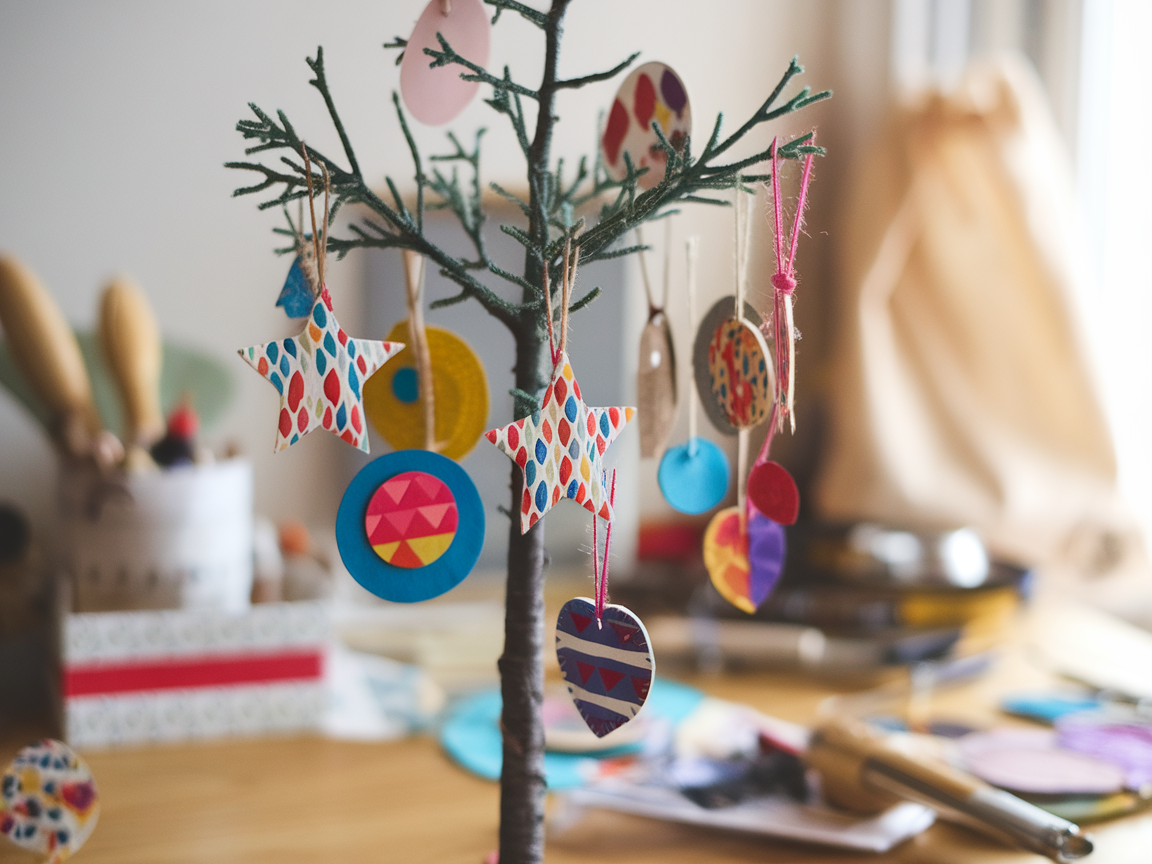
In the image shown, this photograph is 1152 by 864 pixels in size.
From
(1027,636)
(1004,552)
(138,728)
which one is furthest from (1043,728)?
(138,728)

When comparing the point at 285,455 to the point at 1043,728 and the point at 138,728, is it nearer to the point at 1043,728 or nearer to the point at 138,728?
the point at 138,728

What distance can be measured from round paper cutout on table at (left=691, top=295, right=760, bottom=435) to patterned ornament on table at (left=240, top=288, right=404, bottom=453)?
126 mm

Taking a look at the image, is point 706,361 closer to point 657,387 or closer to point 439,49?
point 657,387

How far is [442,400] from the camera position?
0.42 metres

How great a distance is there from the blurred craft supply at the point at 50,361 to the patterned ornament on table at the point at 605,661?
38 centimetres

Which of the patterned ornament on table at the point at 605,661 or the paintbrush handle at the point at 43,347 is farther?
the paintbrush handle at the point at 43,347

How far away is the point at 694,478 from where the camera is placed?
0.39m

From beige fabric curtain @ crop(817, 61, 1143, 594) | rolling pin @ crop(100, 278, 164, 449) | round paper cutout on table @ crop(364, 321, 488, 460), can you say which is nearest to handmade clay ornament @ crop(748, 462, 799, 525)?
round paper cutout on table @ crop(364, 321, 488, 460)

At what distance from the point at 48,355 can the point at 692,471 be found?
0.45m

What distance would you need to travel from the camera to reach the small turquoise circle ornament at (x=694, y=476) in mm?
389

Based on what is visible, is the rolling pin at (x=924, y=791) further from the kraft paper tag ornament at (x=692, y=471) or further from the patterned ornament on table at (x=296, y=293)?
the patterned ornament on table at (x=296, y=293)

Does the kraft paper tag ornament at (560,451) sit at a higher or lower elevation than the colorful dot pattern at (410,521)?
higher

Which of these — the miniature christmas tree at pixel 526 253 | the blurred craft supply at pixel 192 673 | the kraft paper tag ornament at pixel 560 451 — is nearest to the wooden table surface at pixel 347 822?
the blurred craft supply at pixel 192 673

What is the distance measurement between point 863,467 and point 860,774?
0.51m
